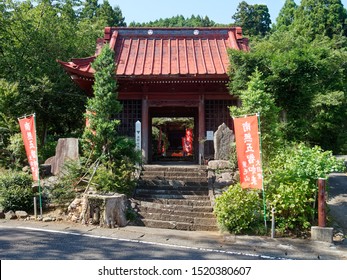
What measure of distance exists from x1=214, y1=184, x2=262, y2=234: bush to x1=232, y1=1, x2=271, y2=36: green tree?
39768 mm

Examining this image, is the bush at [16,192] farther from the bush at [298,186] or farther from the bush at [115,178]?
the bush at [298,186]

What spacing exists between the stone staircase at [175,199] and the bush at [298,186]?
5.57ft

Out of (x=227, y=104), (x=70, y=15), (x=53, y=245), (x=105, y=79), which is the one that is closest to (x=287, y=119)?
(x=227, y=104)

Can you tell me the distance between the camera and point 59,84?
16.0 meters

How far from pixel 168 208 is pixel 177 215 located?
408mm

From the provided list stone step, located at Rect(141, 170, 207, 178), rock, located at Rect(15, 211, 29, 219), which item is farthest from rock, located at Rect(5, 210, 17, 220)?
stone step, located at Rect(141, 170, 207, 178)

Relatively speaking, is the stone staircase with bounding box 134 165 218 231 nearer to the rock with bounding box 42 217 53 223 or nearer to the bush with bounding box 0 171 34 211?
the rock with bounding box 42 217 53 223

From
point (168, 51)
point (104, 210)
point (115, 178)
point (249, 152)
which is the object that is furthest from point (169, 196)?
point (168, 51)

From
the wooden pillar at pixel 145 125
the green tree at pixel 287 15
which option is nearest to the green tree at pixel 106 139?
the wooden pillar at pixel 145 125

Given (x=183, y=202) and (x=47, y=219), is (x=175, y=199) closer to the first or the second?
(x=183, y=202)

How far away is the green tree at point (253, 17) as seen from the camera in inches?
1754

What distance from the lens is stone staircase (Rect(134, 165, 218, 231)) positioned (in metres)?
8.78

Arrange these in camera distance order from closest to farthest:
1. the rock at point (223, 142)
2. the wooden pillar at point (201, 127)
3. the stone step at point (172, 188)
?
1. the stone step at point (172, 188)
2. the rock at point (223, 142)
3. the wooden pillar at point (201, 127)
